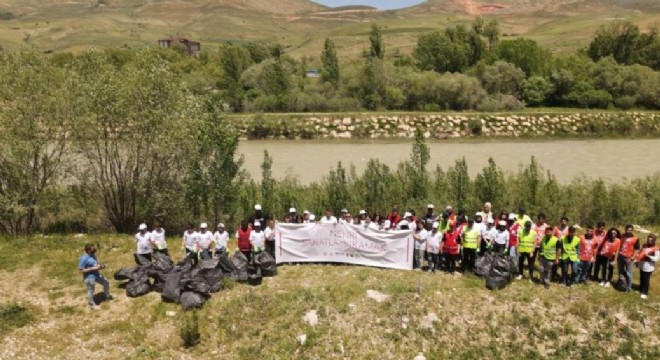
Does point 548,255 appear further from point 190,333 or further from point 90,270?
point 90,270

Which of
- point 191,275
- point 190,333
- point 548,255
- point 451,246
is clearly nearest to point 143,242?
point 191,275

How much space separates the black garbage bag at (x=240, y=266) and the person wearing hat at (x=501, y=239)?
7.47 meters

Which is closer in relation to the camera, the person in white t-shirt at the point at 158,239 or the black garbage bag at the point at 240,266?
the black garbage bag at the point at 240,266

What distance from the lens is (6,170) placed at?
19.6 meters

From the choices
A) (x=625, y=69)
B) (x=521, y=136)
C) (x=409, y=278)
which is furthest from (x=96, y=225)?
(x=625, y=69)

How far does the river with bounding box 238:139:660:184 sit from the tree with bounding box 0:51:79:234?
12389 mm

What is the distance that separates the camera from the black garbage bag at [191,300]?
1374 centimetres

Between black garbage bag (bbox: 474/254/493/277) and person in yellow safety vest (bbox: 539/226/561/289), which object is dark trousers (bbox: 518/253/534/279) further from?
black garbage bag (bbox: 474/254/493/277)

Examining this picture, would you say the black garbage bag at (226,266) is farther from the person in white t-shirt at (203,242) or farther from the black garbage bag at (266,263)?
the person in white t-shirt at (203,242)

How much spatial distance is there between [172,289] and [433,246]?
7.69 metres

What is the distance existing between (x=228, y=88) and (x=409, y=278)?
Result: 161 ft

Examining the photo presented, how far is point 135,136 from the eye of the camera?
1997 centimetres

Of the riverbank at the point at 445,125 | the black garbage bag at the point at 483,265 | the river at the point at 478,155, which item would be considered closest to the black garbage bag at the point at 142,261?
the black garbage bag at the point at 483,265

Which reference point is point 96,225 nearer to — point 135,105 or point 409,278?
point 135,105
